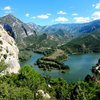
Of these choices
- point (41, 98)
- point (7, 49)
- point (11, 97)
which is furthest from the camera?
point (7, 49)

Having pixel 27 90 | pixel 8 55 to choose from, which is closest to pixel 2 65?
pixel 8 55

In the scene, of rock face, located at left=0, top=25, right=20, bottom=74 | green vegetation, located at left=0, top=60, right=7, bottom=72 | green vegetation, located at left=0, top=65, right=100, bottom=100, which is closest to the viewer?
green vegetation, located at left=0, top=65, right=100, bottom=100

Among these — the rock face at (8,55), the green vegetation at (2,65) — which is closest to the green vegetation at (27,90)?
the green vegetation at (2,65)

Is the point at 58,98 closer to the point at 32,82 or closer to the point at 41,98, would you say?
the point at 32,82

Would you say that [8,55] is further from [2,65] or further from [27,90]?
[27,90]

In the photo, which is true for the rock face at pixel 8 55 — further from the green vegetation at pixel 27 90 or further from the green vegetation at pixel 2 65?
the green vegetation at pixel 27 90

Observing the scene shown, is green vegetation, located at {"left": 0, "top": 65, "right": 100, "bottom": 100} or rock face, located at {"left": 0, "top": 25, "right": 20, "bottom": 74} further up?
rock face, located at {"left": 0, "top": 25, "right": 20, "bottom": 74}

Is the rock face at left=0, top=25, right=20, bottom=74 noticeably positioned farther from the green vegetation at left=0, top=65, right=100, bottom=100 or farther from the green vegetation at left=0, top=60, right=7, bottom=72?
the green vegetation at left=0, top=65, right=100, bottom=100

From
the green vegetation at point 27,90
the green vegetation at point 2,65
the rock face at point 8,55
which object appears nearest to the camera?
the green vegetation at point 27,90

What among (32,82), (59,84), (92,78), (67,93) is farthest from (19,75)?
(92,78)

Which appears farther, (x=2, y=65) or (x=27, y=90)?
(x=2, y=65)

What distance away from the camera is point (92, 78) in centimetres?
14075

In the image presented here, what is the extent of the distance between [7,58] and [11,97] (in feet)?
86.6

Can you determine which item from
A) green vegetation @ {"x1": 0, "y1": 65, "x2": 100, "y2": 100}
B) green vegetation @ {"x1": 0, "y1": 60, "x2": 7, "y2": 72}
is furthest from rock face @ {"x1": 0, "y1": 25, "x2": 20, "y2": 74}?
green vegetation @ {"x1": 0, "y1": 65, "x2": 100, "y2": 100}
